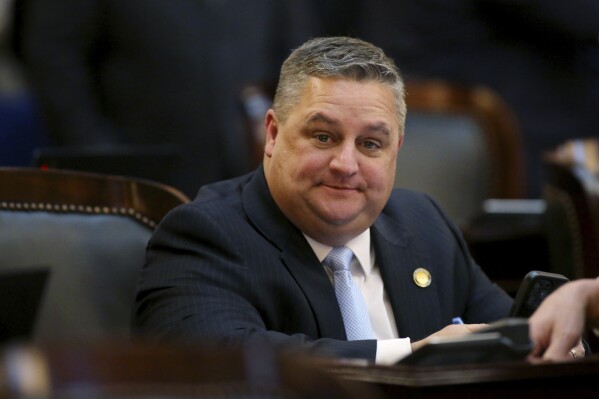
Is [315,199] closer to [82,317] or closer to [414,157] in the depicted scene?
[82,317]

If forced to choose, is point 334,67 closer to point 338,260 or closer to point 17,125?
point 338,260

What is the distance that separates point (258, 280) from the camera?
8.51 feet

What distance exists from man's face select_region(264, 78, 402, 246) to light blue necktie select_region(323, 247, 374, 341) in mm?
37

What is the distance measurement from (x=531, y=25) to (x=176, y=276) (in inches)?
124

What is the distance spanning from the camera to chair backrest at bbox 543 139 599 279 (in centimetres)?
379

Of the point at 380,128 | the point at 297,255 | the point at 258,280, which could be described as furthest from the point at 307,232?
the point at 380,128

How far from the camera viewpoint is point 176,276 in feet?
8.42

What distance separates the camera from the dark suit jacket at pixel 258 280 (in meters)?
2.48

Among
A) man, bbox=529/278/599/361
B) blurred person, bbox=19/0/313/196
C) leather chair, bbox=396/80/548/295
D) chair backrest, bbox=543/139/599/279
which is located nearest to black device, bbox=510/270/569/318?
man, bbox=529/278/599/361

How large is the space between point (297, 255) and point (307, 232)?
0.22ft

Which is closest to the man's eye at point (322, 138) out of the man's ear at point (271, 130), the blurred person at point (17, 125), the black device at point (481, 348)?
the man's ear at point (271, 130)

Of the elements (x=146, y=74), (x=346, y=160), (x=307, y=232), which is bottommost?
(x=307, y=232)

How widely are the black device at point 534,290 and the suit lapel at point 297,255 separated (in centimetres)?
40

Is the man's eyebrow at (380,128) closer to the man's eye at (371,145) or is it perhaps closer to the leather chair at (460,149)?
the man's eye at (371,145)
